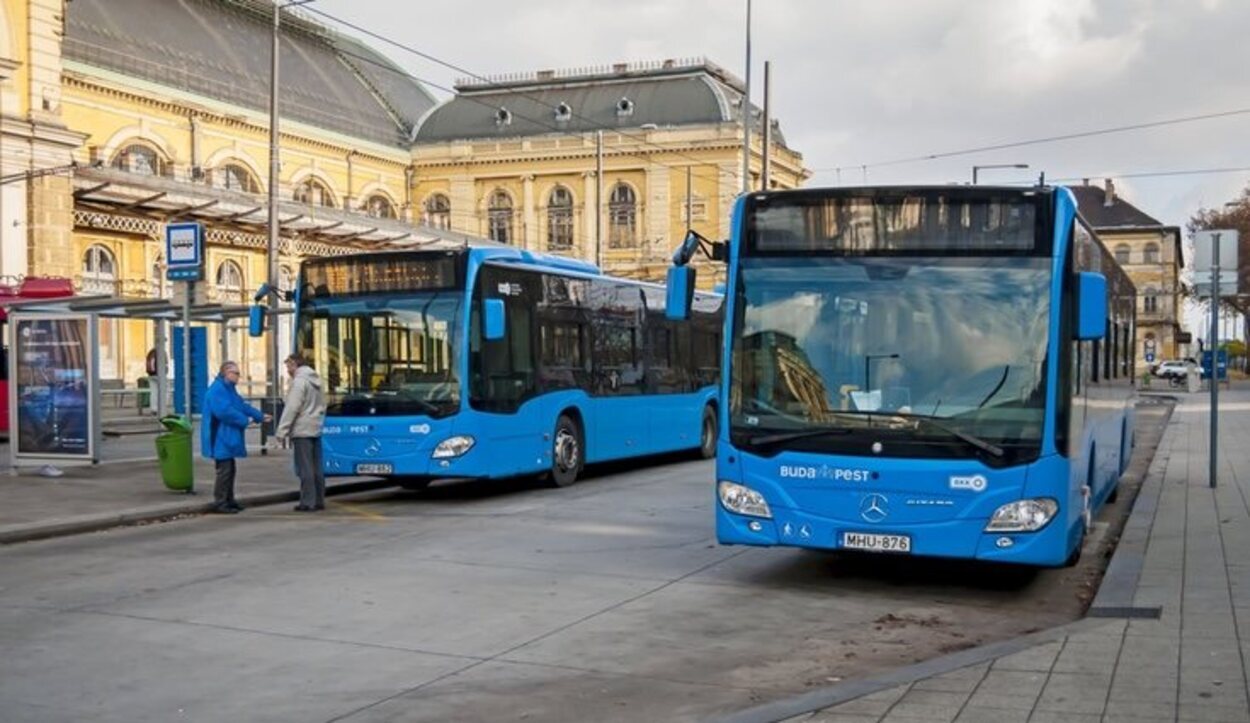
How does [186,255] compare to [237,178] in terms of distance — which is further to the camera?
[237,178]

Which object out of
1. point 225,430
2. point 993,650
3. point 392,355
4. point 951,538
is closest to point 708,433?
point 392,355

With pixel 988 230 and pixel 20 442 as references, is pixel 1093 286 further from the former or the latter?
pixel 20 442

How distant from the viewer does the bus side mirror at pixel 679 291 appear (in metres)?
10.8

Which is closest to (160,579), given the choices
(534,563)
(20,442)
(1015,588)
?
(534,563)

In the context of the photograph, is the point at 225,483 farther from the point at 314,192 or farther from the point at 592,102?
the point at 592,102

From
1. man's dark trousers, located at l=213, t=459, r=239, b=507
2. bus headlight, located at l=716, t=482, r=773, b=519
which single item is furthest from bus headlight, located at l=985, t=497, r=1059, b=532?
man's dark trousers, located at l=213, t=459, r=239, b=507

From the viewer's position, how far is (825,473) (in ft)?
32.8

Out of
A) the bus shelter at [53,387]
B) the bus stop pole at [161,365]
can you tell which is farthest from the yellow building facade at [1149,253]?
the bus shelter at [53,387]

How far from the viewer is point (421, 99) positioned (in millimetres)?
91062

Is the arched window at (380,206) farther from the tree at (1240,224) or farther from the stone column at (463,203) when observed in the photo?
the tree at (1240,224)

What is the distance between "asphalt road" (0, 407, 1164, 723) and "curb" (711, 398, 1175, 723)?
0.99 ft

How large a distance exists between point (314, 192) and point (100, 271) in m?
25.0

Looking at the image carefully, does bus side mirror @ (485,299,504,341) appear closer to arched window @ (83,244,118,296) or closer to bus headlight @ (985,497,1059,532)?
bus headlight @ (985,497,1059,532)

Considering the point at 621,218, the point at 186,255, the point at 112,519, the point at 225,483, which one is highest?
the point at 621,218
